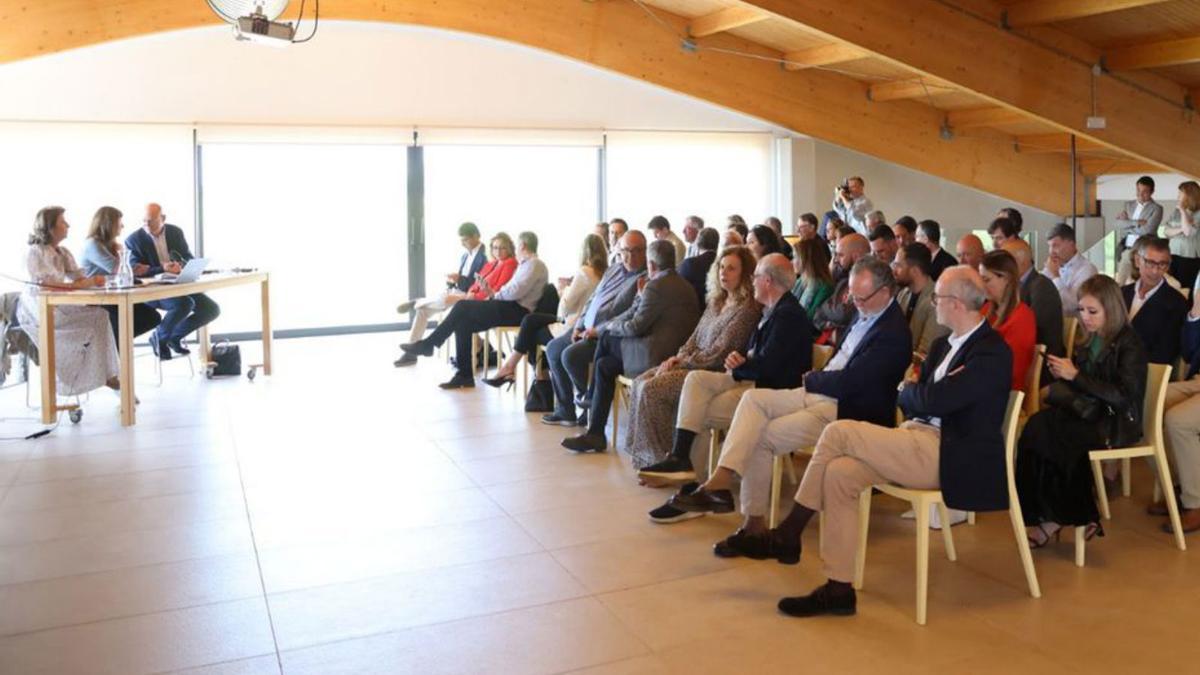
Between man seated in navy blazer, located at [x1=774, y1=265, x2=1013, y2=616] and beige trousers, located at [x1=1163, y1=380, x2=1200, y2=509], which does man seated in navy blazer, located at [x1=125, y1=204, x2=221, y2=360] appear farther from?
beige trousers, located at [x1=1163, y1=380, x2=1200, y2=509]

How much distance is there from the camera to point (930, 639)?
10.0 ft

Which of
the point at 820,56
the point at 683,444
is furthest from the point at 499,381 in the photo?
the point at 820,56

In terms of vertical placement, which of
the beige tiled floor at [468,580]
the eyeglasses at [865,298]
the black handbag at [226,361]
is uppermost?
the eyeglasses at [865,298]

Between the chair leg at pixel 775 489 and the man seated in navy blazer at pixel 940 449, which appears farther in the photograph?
the chair leg at pixel 775 489

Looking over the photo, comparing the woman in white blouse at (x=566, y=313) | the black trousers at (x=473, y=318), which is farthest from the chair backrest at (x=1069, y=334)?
the black trousers at (x=473, y=318)

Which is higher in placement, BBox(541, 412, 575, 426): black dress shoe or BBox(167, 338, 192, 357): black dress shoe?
BBox(167, 338, 192, 357): black dress shoe

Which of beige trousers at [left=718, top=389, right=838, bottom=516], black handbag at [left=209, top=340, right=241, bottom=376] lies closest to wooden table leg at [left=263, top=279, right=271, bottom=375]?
black handbag at [left=209, top=340, right=241, bottom=376]

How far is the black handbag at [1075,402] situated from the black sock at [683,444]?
1.44 metres

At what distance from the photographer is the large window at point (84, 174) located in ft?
29.2

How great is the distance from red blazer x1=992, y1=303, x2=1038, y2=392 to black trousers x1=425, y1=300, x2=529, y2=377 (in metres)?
3.92

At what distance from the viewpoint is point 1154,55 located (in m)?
7.66

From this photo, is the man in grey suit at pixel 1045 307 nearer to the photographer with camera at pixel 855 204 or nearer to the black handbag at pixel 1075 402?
the black handbag at pixel 1075 402

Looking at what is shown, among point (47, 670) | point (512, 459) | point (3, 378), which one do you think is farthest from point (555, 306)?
point (47, 670)

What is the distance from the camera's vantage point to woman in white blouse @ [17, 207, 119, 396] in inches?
244
